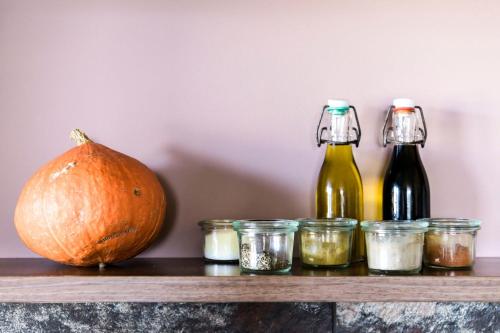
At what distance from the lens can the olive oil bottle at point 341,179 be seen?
3.04ft

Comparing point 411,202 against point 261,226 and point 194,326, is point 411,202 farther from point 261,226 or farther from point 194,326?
point 194,326

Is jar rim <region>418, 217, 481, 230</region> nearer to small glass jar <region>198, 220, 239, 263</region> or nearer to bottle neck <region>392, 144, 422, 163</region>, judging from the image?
bottle neck <region>392, 144, 422, 163</region>

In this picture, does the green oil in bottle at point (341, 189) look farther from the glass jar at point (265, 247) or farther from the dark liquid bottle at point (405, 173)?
the glass jar at point (265, 247)

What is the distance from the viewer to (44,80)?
986 millimetres

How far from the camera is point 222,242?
884mm

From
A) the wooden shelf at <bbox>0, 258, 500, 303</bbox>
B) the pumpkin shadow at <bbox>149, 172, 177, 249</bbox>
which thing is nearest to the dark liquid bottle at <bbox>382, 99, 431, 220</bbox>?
the wooden shelf at <bbox>0, 258, 500, 303</bbox>

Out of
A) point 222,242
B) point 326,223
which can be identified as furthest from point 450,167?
point 222,242

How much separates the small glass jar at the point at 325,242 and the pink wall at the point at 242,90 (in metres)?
0.17

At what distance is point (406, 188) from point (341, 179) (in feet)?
0.36

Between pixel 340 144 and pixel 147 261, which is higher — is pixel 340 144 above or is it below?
above

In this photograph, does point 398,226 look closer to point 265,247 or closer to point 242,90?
point 265,247

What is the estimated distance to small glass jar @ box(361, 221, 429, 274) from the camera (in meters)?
0.76

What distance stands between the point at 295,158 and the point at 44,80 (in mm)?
468

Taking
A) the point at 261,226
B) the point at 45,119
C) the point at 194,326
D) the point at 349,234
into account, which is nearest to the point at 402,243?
the point at 349,234
